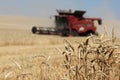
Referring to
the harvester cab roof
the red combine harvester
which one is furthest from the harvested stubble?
the harvester cab roof

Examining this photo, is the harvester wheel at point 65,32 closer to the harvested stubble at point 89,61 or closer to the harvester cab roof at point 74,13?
the harvester cab roof at point 74,13

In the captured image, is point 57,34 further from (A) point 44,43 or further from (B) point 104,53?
(B) point 104,53

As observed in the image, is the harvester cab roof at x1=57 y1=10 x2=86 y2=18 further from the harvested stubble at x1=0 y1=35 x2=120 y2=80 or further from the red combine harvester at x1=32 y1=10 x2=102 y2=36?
the harvested stubble at x1=0 y1=35 x2=120 y2=80

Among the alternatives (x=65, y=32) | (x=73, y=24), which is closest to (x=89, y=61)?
(x=73, y=24)

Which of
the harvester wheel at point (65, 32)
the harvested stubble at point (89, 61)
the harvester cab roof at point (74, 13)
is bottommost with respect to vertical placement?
the harvester wheel at point (65, 32)

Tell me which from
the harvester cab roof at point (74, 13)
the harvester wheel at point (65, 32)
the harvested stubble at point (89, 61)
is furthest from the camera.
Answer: the harvester cab roof at point (74, 13)

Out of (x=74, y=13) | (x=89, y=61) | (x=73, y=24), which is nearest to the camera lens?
(x=89, y=61)

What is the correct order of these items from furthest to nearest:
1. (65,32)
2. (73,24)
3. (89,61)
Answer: (65,32) → (73,24) → (89,61)

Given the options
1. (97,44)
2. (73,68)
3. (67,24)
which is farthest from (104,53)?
(67,24)

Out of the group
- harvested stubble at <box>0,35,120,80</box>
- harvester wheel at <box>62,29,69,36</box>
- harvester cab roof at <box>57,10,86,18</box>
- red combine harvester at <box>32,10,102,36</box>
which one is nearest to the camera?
harvested stubble at <box>0,35,120,80</box>

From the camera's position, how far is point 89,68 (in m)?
3.17

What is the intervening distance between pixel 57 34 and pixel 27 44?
7426 mm

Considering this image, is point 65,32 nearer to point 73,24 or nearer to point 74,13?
point 73,24

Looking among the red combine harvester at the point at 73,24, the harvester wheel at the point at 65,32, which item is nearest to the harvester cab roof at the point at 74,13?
the red combine harvester at the point at 73,24
